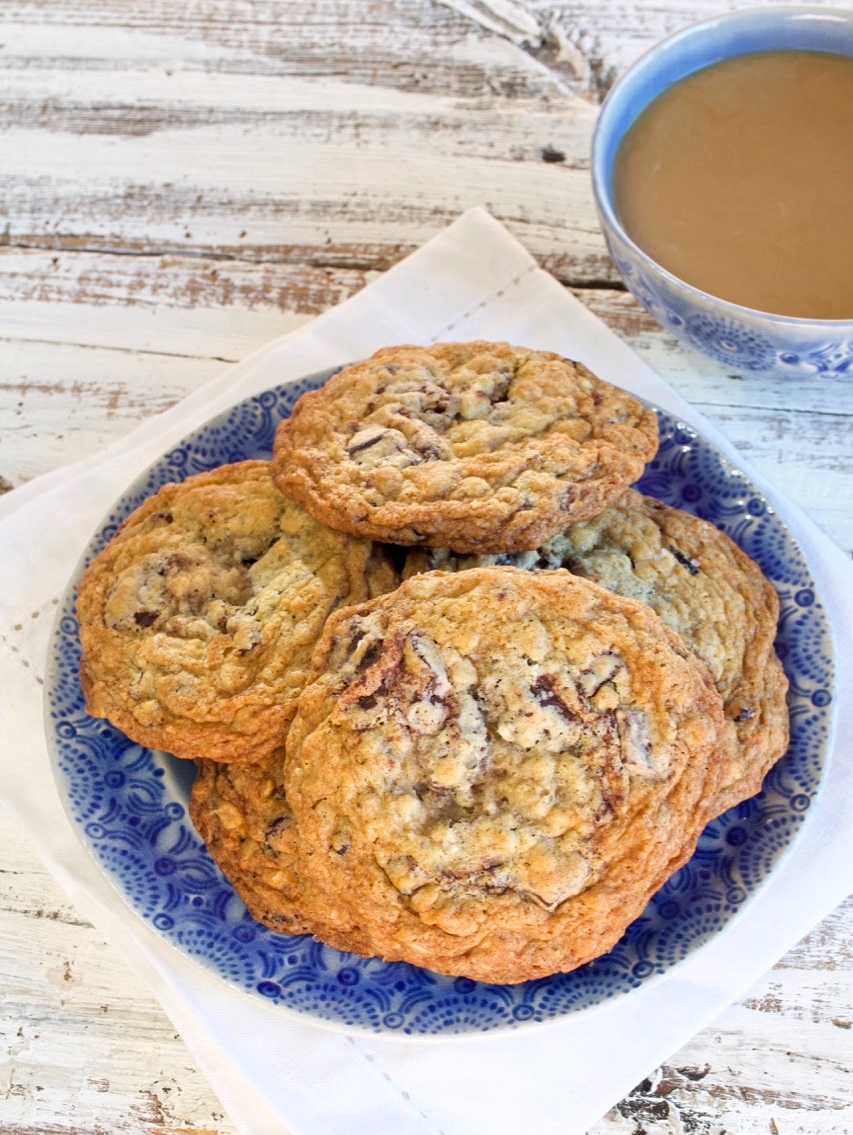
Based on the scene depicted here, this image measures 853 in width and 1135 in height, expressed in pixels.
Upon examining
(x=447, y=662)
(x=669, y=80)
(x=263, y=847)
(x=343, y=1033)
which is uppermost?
(x=669, y=80)

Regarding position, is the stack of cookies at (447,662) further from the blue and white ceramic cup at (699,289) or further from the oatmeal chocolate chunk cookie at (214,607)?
the blue and white ceramic cup at (699,289)

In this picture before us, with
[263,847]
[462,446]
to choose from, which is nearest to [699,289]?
[462,446]

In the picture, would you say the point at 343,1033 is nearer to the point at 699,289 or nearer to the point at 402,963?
the point at 402,963

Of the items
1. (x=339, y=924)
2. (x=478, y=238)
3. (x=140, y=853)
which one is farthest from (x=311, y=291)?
(x=339, y=924)

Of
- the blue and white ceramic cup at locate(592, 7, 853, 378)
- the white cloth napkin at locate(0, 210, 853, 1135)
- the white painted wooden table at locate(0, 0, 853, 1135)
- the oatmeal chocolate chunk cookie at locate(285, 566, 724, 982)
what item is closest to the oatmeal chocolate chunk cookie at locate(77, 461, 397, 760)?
the oatmeal chocolate chunk cookie at locate(285, 566, 724, 982)

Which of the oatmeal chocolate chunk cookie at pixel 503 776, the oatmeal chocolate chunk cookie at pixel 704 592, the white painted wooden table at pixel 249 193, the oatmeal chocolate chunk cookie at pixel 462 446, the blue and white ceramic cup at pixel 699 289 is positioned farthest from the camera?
the white painted wooden table at pixel 249 193

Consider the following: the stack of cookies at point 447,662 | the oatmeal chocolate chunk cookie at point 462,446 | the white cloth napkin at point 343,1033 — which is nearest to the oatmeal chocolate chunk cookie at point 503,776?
the stack of cookies at point 447,662

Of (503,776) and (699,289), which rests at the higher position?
(699,289)
